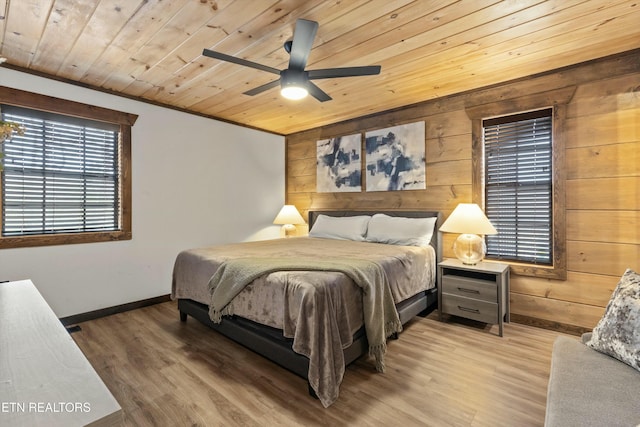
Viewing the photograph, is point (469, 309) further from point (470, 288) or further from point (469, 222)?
point (469, 222)

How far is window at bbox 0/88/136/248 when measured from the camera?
9.09 feet

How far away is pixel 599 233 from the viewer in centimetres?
261

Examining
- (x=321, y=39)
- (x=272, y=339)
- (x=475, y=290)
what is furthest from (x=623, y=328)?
(x=321, y=39)

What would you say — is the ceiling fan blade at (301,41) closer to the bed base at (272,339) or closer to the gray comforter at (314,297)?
the gray comforter at (314,297)

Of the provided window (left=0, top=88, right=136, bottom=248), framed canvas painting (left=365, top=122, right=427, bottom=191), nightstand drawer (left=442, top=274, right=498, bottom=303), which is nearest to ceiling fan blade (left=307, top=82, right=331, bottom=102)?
framed canvas painting (left=365, top=122, right=427, bottom=191)

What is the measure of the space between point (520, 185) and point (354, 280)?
2.18 metres

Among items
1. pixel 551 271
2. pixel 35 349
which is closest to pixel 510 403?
pixel 551 271

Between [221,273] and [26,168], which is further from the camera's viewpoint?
[26,168]

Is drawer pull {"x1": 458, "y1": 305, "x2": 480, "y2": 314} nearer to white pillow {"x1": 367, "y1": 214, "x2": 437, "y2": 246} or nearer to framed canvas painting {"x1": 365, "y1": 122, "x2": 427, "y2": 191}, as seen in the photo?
white pillow {"x1": 367, "y1": 214, "x2": 437, "y2": 246}

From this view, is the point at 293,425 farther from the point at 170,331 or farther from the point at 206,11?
the point at 206,11

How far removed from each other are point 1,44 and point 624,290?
448cm

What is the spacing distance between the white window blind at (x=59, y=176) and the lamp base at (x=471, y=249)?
375 cm

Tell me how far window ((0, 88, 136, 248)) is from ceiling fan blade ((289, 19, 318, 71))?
93.2 inches

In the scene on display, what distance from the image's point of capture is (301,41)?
6.27 feet
